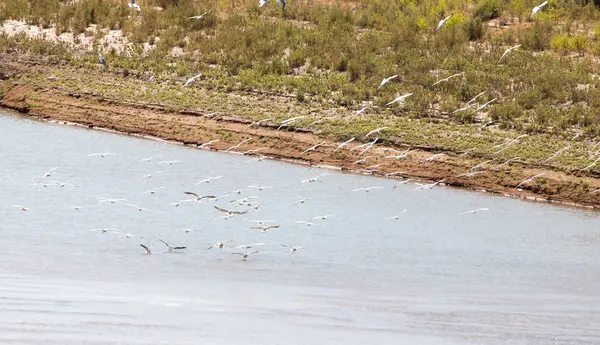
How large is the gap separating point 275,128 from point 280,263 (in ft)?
34.3

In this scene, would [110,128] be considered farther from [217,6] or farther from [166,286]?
[166,286]

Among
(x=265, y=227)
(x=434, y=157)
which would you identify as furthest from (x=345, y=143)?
(x=265, y=227)

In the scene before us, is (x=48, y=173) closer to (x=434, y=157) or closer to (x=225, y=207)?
(x=225, y=207)

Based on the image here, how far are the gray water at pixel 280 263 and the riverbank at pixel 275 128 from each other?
31.6 inches

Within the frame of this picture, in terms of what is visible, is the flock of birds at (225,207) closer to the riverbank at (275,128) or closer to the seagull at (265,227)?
the seagull at (265,227)

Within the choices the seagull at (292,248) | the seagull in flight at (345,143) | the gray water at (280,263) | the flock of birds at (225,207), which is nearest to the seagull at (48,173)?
the flock of birds at (225,207)

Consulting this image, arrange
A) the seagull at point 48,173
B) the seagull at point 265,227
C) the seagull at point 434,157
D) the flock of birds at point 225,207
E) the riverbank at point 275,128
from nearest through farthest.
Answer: the flock of birds at point 225,207 → the seagull at point 265,227 → the seagull at point 48,173 → the riverbank at point 275,128 → the seagull at point 434,157

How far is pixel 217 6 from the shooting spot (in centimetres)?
4081

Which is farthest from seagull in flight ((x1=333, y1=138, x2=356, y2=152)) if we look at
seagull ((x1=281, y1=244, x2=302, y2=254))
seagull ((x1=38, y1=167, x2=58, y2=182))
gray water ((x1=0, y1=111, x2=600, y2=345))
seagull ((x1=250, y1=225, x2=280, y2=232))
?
seagull ((x1=38, y1=167, x2=58, y2=182))

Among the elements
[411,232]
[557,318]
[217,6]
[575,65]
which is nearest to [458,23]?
[575,65]

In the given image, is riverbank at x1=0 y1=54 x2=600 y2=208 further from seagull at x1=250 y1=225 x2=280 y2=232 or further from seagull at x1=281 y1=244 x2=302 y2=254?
seagull at x1=281 y1=244 x2=302 y2=254

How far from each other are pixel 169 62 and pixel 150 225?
13.6m

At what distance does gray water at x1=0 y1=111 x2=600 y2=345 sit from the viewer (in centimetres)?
1672

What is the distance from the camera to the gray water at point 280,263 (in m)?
16.7
